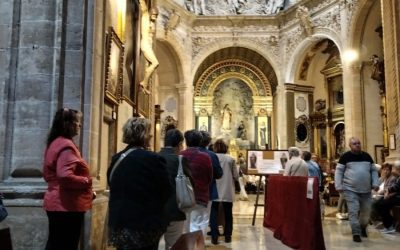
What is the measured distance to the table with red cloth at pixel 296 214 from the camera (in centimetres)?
519

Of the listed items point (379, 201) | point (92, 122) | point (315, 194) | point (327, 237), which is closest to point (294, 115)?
point (379, 201)

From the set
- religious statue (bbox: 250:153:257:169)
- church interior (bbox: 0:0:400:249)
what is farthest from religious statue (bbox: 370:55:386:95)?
religious statue (bbox: 250:153:257:169)

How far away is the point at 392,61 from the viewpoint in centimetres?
965

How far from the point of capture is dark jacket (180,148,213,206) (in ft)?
14.4

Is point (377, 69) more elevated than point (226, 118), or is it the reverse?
point (377, 69)

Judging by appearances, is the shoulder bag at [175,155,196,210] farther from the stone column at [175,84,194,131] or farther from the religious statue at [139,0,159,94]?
the stone column at [175,84,194,131]

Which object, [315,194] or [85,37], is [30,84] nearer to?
[85,37]

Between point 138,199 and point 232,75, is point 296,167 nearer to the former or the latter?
point 138,199

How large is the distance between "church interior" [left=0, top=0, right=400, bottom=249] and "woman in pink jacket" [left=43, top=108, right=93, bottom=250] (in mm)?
1059

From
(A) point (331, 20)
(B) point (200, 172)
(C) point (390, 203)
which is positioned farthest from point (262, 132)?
(B) point (200, 172)

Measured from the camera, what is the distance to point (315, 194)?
205 inches

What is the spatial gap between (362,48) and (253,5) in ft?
25.1

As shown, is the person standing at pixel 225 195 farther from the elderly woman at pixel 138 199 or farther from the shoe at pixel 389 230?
the elderly woman at pixel 138 199

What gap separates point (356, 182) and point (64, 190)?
4.79 metres
